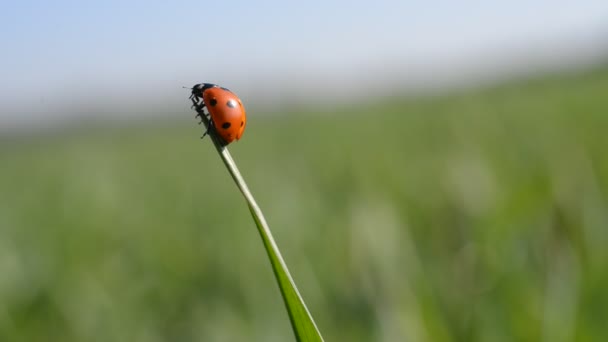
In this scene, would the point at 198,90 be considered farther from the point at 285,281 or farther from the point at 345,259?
the point at 345,259

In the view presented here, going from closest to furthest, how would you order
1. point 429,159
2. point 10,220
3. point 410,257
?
point 410,257 < point 10,220 < point 429,159

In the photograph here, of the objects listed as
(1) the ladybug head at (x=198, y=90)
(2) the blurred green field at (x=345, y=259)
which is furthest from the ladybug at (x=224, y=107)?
Answer: (2) the blurred green field at (x=345, y=259)

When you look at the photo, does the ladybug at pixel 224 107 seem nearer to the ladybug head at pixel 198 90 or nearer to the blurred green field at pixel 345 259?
the ladybug head at pixel 198 90

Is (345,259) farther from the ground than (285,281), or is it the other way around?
(285,281)

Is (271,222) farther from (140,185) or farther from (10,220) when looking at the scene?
(140,185)

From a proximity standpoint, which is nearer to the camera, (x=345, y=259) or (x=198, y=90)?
(x=198, y=90)

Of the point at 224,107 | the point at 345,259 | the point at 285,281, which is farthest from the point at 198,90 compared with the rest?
the point at 345,259

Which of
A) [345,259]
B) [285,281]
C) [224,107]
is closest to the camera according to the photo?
[285,281]

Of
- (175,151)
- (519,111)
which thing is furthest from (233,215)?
(175,151)
